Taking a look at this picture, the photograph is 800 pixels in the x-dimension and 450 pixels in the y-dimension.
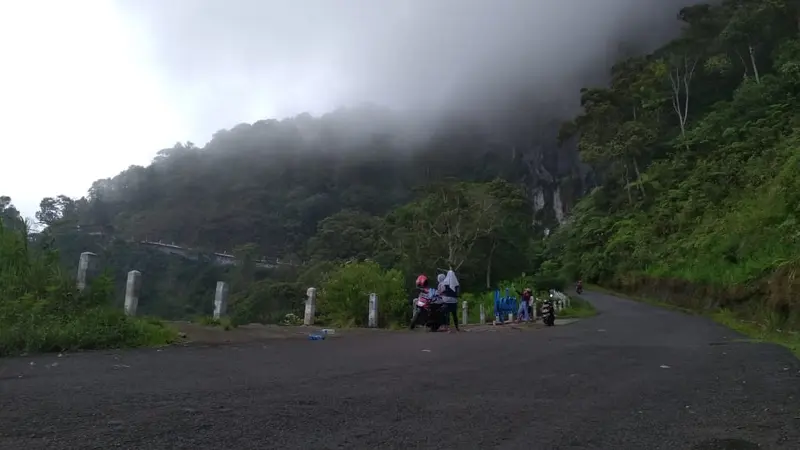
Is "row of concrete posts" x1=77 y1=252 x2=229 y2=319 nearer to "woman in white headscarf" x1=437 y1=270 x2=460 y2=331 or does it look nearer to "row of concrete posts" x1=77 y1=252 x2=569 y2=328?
"row of concrete posts" x1=77 y1=252 x2=569 y2=328

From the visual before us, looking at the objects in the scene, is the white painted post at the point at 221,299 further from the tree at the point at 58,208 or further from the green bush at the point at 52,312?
the tree at the point at 58,208

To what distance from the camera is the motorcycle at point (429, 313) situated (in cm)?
1393

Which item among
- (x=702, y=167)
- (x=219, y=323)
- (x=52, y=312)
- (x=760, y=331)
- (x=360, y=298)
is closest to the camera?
(x=52, y=312)

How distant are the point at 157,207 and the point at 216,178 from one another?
42.7 ft

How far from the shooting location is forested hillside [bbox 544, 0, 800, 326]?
20406 mm

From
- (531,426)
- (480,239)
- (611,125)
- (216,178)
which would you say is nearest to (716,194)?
(480,239)

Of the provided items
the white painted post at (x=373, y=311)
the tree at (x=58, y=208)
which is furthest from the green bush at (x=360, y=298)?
the tree at (x=58, y=208)

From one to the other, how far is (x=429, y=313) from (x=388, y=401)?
9.68 meters

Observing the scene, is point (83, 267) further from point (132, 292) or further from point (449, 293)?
point (449, 293)

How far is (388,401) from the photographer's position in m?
4.47

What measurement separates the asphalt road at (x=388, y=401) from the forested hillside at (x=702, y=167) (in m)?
9.03

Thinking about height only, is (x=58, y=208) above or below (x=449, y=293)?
above

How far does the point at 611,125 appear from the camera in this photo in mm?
48438

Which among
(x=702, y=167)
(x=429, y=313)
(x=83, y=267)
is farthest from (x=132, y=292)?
(x=702, y=167)
